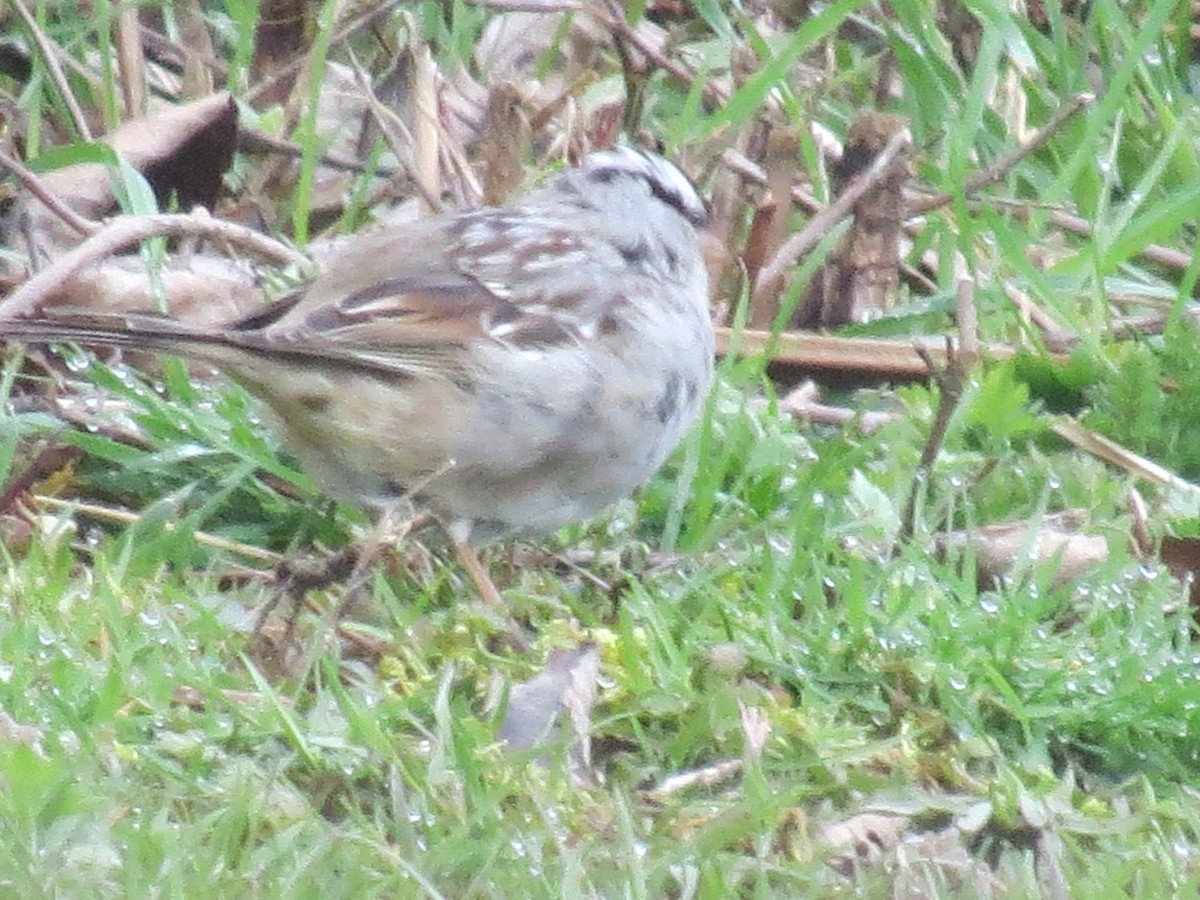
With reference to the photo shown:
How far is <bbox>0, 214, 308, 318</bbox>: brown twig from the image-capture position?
5062mm

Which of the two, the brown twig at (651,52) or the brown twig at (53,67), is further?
the brown twig at (651,52)

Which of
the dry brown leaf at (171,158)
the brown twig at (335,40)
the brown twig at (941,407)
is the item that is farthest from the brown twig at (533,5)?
the brown twig at (941,407)

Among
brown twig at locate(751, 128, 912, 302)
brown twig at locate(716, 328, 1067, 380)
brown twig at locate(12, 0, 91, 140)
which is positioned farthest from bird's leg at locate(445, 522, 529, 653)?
brown twig at locate(12, 0, 91, 140)

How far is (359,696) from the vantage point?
3.89 m

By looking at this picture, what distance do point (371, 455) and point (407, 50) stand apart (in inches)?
99.7

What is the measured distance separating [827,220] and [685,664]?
2097 mm

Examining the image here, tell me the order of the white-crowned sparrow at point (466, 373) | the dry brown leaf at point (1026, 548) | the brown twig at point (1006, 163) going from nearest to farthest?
the white-crowned sparrow at point (466, 373) → the dry brown leaf at point (1026, 548) → the brown twig at point (1006, 163)

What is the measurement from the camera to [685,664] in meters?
4.09

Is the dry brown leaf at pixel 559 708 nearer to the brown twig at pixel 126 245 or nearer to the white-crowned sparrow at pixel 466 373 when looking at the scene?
the white-crowned sparrow at pixel 466 373

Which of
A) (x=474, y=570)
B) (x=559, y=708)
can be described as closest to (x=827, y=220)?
(x=474, y=570)

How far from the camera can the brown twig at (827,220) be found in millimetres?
5867

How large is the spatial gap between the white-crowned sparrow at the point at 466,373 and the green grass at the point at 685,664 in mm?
202

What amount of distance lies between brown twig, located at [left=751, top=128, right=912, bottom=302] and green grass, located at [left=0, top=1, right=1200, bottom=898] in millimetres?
164

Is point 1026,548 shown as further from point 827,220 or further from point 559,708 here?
point 827,220
